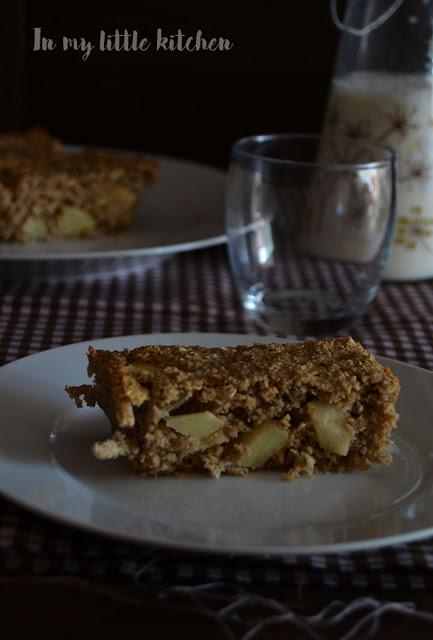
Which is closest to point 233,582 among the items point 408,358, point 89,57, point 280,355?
point 280,355

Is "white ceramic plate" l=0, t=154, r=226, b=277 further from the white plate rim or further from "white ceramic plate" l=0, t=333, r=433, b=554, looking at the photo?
"white ceramic plate" l=0, t=333, r=433, b=554

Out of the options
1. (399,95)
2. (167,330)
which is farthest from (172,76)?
(167,330)

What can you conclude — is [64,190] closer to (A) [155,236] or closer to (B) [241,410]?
(A) [155,236]

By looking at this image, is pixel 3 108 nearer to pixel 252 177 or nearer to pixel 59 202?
pixel 59 202

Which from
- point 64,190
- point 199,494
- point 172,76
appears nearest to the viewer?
point 199,494

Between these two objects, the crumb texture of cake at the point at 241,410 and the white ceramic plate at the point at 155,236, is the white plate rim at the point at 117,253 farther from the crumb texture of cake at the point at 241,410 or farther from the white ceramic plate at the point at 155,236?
the crumb texture of cake at the point at 241,410

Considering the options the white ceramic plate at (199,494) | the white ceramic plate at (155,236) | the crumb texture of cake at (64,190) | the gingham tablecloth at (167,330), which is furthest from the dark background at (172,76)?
the white ceramic plate at (199,494)

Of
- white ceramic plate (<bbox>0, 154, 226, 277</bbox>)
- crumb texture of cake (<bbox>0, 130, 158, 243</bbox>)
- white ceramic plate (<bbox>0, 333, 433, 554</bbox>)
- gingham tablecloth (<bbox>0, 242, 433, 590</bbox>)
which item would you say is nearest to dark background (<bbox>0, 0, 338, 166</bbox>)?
white ceramic plate (<bbox>0, 154, 226, 277</bbox>)
